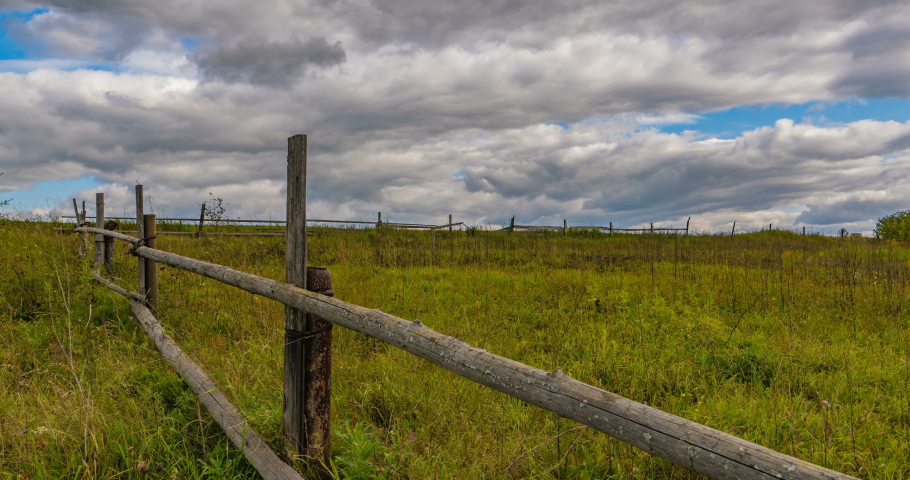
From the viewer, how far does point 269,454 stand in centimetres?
295

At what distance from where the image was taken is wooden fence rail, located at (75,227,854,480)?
1.37 m

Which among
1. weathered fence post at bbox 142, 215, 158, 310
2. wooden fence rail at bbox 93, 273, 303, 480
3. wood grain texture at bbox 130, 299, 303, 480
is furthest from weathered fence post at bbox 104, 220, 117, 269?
wood grain texture at bbox 130, 299, 303, 480

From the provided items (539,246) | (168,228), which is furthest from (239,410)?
(168,228)

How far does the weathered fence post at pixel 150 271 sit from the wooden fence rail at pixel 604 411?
5.10 meters

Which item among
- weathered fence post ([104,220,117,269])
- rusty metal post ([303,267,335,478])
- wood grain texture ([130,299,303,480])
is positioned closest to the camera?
wood grain texture ([130,299,303,480])

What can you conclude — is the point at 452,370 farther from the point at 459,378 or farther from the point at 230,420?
the point at 459,378

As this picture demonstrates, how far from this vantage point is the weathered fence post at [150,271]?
258 inches

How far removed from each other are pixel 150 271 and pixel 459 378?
461 cm

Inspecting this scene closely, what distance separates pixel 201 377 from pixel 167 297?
3.85 m

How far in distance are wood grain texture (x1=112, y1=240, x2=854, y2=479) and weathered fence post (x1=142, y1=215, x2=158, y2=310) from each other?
5144mm

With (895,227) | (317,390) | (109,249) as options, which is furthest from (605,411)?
(895,227)

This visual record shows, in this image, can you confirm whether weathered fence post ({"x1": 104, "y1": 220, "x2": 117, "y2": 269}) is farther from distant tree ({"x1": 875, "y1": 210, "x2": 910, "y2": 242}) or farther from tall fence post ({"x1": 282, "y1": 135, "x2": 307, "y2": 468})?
distant tree ({"x1": 875, "y1": 210, "x2": 910, "y2": 242})

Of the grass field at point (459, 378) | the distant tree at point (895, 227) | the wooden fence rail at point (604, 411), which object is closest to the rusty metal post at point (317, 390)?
the grass field at point (459, 378)

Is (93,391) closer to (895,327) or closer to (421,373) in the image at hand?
(421,373)
